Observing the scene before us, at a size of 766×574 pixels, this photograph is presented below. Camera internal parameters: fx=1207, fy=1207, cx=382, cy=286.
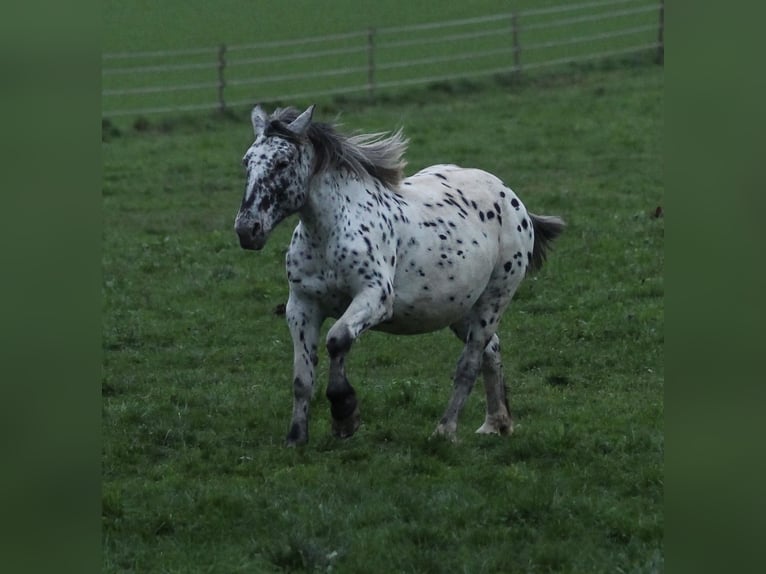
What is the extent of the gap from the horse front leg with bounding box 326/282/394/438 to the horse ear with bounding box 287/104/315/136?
992 millimetres

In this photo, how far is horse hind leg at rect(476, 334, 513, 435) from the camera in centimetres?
780

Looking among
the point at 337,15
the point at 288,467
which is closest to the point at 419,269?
the point at 288,467

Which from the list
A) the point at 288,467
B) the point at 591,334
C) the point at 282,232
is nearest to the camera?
the point at 288,467

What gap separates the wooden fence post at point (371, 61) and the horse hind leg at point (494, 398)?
15.9 m

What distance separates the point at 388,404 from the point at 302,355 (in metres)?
1.48

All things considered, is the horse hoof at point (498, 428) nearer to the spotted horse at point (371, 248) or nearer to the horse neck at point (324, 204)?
the spotted horse at point (371, 248)

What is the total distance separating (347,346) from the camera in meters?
6.78

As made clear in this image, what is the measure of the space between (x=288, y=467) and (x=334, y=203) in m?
1.56

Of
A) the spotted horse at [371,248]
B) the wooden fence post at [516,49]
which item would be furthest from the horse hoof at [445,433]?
the wooden fence post at [516,49]
